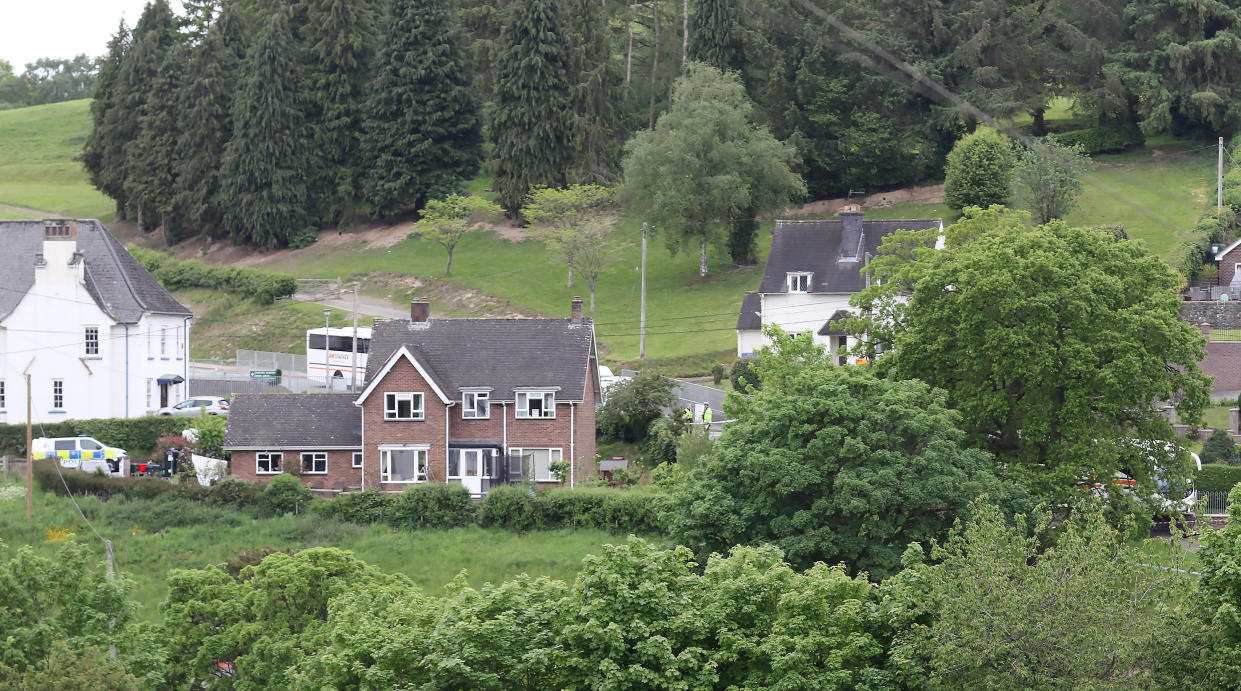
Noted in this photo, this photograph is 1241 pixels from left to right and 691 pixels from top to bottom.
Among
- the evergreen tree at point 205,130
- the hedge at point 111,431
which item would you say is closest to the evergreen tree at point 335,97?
the evergreen tree at point 205,130

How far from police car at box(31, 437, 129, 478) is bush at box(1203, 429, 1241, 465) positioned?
38.7 meters

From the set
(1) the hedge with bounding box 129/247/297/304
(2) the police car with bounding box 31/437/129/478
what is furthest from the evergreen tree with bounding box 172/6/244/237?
(2) the police car with bounding box 31/437/129/478

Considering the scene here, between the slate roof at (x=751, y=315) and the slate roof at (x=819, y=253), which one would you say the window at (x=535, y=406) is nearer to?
the slate roof at (x=751, y=315)

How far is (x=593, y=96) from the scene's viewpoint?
292 ft

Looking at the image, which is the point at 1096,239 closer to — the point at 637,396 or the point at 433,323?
the point at 637,396

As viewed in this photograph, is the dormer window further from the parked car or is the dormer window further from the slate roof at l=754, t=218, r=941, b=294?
the parked car

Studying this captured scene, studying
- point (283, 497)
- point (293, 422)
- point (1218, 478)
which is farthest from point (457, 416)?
point (1218, 478)

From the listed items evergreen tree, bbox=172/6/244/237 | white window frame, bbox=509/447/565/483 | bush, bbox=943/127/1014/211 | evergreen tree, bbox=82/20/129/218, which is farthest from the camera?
evergreen tree, bbox=82/20/129/218

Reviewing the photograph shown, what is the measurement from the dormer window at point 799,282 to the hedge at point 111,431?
2749cm

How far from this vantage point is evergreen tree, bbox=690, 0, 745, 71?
3492 inches

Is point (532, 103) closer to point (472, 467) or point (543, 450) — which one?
point (543, 450)

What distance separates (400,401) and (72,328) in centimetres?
1757

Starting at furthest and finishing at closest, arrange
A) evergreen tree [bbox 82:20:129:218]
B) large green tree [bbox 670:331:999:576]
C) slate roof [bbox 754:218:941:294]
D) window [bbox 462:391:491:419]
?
evergreen tree [bbox 82:20:129:218]
slate roof [bbox 754:218:941:294]
window [bbox 462:391:491:419]
large green tree [bbox 670:331:999:576]

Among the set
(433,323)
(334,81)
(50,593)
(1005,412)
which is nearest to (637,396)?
(433,323)
